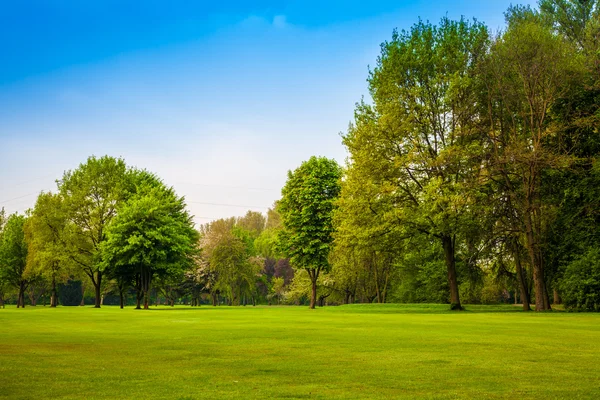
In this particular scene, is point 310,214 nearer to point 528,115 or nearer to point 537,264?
point 528,115

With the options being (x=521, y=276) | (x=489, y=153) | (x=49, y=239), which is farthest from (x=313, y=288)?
(x=49, y=239)

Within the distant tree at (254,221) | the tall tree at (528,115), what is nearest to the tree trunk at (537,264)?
the tall tree at (528,115)

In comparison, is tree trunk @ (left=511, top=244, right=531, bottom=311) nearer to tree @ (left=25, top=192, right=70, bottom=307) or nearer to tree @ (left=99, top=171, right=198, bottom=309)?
tree @ (left=99, top=171, right=198, bottom=309)

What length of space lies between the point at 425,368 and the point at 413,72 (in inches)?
1532

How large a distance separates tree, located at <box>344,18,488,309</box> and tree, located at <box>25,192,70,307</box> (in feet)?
150

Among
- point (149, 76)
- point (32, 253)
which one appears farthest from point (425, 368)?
point (32, 253)

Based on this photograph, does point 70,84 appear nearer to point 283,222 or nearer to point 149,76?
point 149,76

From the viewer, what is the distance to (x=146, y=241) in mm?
66250

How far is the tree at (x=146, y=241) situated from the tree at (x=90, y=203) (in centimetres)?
Result: 554

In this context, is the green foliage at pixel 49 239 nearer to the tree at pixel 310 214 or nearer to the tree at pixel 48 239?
the tree at pixel 48 239

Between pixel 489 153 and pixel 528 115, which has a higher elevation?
pixel 528 115

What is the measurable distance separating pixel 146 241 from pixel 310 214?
2033 centimetres

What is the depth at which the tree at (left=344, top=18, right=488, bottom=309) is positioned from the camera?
4469 cm

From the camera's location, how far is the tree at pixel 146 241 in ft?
218
